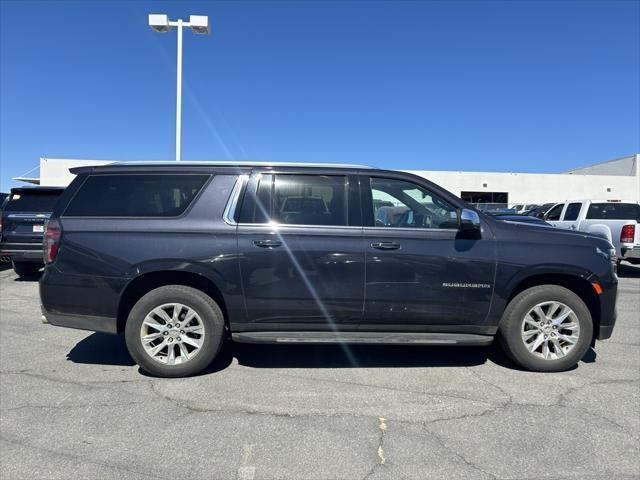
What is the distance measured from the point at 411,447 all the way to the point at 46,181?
108 ft

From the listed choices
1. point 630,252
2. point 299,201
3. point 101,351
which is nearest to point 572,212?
point 630,252

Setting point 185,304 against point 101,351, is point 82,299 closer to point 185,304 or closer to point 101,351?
point 185,304

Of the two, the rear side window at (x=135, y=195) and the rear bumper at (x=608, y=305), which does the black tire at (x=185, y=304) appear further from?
the rear bumper at (x=608, y=305)

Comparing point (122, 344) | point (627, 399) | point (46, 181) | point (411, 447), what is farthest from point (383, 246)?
point (46, 181)

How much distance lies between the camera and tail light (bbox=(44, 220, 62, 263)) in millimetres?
4398

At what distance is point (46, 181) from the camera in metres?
30.1

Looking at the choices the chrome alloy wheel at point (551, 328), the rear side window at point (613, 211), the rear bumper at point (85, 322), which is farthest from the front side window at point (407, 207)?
the rear side window at point (613, 211)

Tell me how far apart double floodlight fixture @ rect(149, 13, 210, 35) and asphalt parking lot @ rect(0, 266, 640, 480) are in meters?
10.4

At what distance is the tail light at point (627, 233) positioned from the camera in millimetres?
10805

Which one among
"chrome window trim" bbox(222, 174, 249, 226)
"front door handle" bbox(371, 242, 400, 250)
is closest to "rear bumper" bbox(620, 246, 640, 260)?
"front door handle" bbox(371, 242, 400, 250)

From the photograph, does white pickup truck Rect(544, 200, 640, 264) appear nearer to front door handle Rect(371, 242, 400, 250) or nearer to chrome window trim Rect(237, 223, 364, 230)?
front door handle Rect(371, 242, 400, 250)

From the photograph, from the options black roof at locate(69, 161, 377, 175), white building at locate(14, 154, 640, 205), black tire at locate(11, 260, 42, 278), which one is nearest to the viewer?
black roof at locate(69, 161, 377, 175)

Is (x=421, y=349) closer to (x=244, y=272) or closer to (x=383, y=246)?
(x=383, y=246)

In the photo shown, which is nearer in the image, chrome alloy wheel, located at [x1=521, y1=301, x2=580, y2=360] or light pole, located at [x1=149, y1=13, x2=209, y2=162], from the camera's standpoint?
chrome alloy wheel, located at [x1=521, y1=301, x2=580, y2=360]
